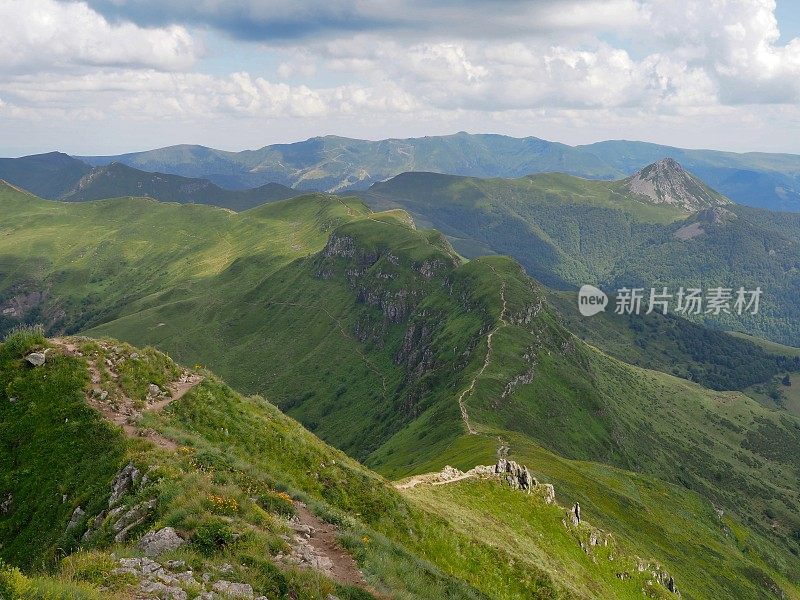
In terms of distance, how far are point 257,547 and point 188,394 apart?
21277 mm

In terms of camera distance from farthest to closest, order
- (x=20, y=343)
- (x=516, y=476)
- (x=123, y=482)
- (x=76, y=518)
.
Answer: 1. (x=516, y=476)
2. (x=20, y=343)
3. (x=123, y=482)
4. (x=76, y=518)

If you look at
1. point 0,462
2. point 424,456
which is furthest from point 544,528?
point 424,456

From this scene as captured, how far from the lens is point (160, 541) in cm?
2159

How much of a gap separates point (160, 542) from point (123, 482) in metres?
7.41

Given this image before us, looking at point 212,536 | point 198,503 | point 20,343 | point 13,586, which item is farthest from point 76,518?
point 20,343

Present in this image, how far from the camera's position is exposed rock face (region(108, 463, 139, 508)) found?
26.6 meters

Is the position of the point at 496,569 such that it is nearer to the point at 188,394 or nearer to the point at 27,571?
the point at 188,394

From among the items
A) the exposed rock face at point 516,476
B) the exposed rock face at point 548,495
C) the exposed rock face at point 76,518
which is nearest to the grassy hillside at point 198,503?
the exposed rock face at point 76,518

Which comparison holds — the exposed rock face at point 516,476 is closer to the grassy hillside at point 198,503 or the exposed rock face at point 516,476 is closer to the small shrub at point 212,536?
the grassy hillside at point 198,503

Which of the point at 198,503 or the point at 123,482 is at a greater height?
the point at 198,503

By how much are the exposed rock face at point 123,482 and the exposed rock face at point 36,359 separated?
14901mm

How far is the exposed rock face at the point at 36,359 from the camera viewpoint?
3775 cm

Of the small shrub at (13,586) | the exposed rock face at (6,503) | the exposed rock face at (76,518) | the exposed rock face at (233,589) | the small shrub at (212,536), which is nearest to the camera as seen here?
the small shrub at (13,586)

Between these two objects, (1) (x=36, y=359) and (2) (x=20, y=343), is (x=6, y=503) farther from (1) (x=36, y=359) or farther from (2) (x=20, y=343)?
(2) (x=20, y=343)
